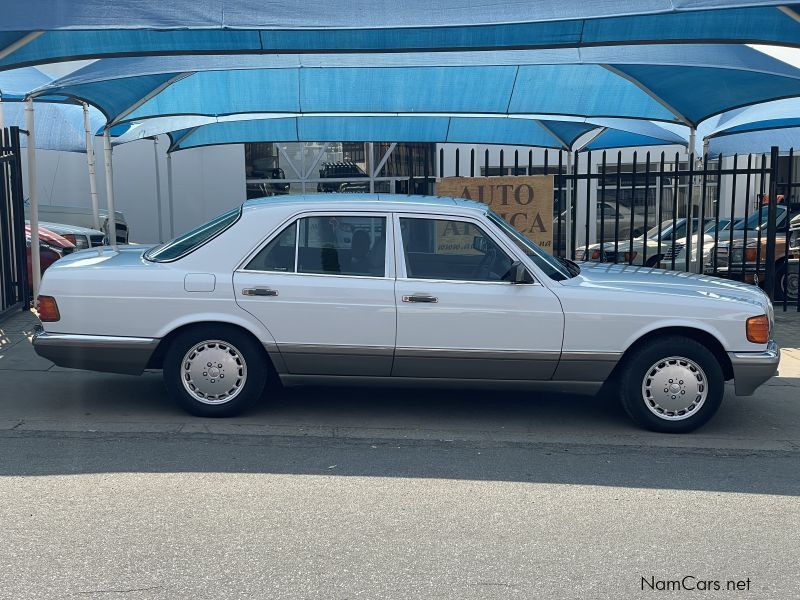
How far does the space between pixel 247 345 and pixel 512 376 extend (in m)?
1.88

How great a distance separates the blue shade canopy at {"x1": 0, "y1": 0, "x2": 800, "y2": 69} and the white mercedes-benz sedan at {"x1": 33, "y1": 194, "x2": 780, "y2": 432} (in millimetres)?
1612

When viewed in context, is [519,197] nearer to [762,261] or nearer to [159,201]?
[762,261]

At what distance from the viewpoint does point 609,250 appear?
15.2 metres

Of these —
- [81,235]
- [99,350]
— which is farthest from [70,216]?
Result: [99,350]

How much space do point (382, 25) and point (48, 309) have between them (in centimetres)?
329

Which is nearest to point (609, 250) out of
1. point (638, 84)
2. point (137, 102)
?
point (638, 84)

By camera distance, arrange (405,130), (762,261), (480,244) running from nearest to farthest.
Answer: (480,244) → (762,261) → (405,130)

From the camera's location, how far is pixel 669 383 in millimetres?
6211

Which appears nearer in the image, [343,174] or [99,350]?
[99,350]

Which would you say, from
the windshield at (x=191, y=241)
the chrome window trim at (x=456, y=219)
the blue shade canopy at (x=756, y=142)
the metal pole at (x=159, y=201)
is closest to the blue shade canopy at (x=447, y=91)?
the windshield at (x=191, y=241)

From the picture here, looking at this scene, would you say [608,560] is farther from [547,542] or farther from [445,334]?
[445,334]

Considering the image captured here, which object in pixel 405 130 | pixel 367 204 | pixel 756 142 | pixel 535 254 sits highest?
pixel 405 130

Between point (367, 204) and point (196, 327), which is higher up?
point (367, 204)

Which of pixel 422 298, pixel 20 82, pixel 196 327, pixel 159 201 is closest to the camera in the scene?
pixel 422 298
